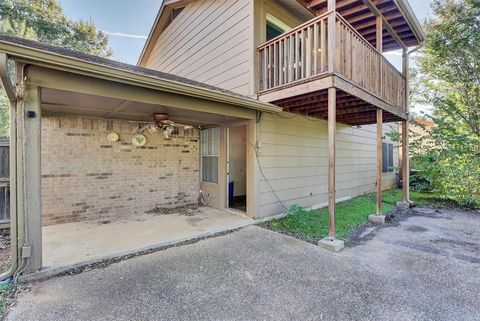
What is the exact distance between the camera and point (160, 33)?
10.2 meters

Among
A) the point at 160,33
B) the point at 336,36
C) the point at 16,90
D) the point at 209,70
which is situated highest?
the point at 160,33

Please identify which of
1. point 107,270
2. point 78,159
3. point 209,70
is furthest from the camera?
point 209,70

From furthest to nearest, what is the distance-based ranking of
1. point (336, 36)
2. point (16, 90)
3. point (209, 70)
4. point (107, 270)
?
point (209, 70)
point (336, 36)
point (107, 270)
point (16, 90)

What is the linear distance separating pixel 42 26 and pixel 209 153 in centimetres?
1109

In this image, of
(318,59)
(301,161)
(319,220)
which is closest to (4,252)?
(319,220)

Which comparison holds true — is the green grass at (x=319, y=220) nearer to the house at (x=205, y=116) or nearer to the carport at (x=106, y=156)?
the house at (x=205, y=116)

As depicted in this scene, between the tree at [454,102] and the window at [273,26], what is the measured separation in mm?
5837

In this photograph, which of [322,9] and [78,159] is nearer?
[78,159]

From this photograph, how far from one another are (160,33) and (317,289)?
11.0m

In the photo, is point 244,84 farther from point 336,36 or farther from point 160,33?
point 160,33

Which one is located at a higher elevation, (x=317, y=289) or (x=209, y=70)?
(x=209, y=70)

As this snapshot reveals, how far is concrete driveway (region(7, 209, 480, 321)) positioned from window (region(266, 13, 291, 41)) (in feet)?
16.8

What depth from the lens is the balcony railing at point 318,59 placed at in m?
4.24

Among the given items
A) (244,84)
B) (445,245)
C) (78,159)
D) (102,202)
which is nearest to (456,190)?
(445,245)
